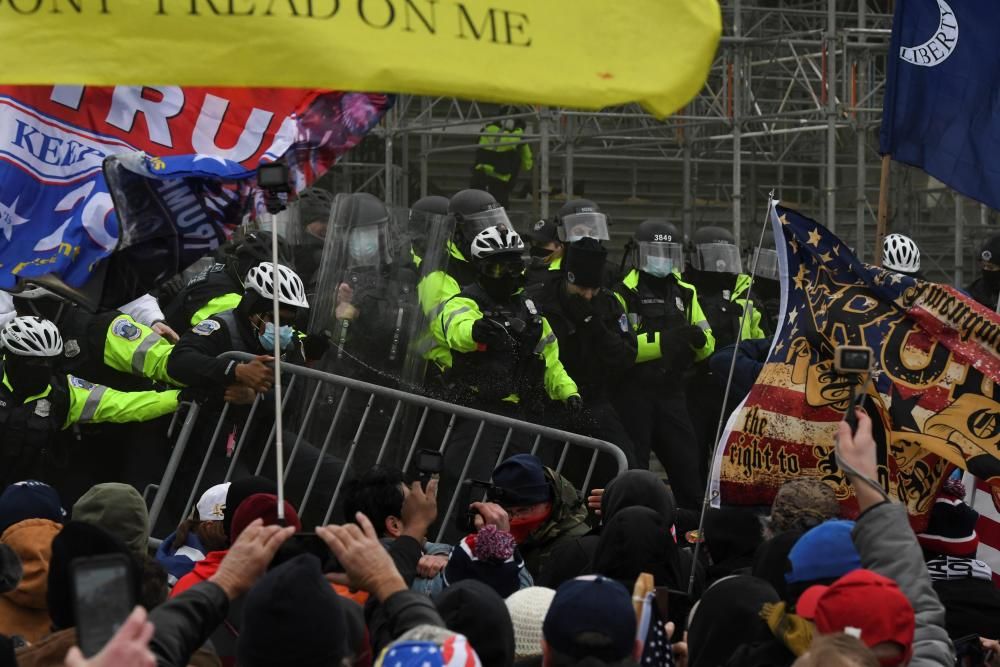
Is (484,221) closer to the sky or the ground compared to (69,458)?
closer to the sky

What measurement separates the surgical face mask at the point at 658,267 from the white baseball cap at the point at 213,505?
5155mm

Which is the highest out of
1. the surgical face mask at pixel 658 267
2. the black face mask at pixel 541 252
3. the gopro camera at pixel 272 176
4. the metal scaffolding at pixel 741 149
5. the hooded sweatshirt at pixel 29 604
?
the metal scaffolding at pixel 741 149

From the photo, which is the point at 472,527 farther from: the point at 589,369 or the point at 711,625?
the point at 589,369

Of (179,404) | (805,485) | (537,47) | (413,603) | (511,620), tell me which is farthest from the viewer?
(179,404)

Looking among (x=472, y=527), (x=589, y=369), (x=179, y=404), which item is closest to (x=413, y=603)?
(x=472, y=527)

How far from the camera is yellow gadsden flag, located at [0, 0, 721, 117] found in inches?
184

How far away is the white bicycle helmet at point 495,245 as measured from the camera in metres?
9.23

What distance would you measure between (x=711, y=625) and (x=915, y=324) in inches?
69.2

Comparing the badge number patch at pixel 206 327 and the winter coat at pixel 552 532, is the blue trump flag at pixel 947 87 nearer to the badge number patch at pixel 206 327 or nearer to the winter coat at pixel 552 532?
the winter coat at pixel 552 532

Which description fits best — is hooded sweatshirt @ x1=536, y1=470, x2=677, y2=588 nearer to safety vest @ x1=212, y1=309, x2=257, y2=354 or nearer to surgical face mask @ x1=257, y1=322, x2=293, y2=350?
surgical face mask @ x1=257, y1=322, x2=293, y2=350

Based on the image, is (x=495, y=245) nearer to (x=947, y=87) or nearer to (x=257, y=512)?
(x=947, y=87)

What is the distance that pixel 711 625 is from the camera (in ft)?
15.8

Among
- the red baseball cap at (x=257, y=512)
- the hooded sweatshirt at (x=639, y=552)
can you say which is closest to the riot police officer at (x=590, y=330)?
the hooded sweatshirt at (x=639, y=552)

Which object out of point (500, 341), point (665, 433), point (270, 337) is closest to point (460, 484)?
point (500, 341)
